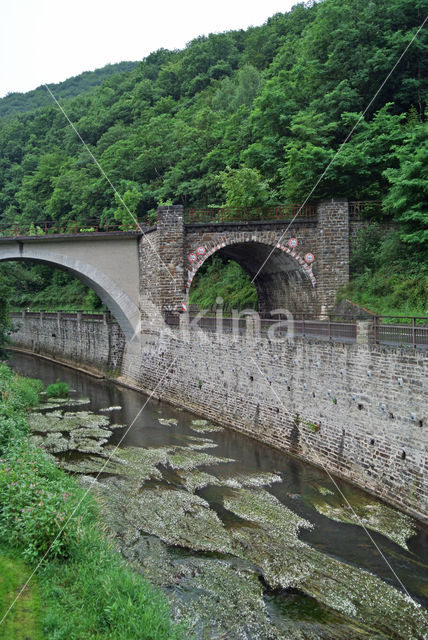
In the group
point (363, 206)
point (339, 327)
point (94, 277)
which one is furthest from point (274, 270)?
point (339, 327)

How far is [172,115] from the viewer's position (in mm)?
55031

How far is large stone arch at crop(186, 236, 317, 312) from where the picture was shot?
24906mm

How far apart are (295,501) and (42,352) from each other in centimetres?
3301

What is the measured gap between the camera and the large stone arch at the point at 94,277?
25.5 m

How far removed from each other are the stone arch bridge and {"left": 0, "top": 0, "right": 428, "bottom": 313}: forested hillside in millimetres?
1500

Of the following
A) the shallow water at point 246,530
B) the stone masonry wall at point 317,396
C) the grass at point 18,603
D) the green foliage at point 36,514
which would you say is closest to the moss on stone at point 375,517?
the shallow water at point 246,530

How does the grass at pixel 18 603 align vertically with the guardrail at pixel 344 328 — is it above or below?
below

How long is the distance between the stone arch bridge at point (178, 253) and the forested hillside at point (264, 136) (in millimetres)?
1500

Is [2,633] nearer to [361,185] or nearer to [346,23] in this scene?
[361,185]

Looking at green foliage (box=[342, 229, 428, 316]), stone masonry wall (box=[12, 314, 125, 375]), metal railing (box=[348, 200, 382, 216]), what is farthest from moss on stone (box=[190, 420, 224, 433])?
metal railing (box=[348, 200, 382, 216])

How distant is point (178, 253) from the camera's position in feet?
80.1

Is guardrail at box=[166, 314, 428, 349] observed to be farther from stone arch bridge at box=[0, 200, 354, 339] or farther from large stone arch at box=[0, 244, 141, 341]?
large stone arch at box=[0, 244, 141, 341]

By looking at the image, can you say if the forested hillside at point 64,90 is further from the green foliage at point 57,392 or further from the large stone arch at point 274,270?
the green foliage at point 57,392

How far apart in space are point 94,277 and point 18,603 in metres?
20.9
